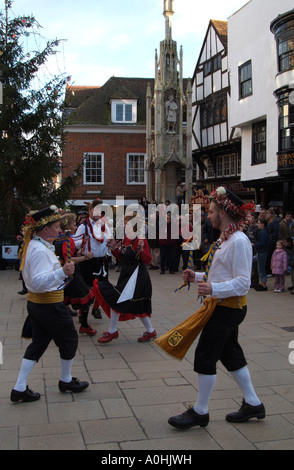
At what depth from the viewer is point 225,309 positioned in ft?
13.0

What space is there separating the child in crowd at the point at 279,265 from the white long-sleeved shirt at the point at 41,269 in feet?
25.4

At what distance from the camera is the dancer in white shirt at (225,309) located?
383 cm

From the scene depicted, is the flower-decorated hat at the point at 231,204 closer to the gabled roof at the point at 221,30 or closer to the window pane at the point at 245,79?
the window pane at the point at 245,79

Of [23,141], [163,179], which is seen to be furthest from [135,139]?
[23,141]

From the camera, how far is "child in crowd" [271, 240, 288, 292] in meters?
11.2

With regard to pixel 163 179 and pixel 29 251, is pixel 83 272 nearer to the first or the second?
pixel 29 251

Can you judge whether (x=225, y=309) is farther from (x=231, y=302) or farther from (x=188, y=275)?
(x=188, y=275)

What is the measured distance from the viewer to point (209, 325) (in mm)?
3936

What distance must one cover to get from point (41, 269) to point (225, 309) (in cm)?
177

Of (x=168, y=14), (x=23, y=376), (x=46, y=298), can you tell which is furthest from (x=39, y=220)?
(x=168, y=14)

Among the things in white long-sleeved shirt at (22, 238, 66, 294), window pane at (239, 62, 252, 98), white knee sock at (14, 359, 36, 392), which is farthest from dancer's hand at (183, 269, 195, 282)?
window pane at (239, 62, 252, 98)

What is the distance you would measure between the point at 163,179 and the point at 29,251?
23.1 m

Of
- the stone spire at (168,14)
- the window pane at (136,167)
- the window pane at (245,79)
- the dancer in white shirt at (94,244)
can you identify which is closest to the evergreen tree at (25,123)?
the dancer in white shirt at (94,244)

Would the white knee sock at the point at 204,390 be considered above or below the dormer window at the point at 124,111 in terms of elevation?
below
